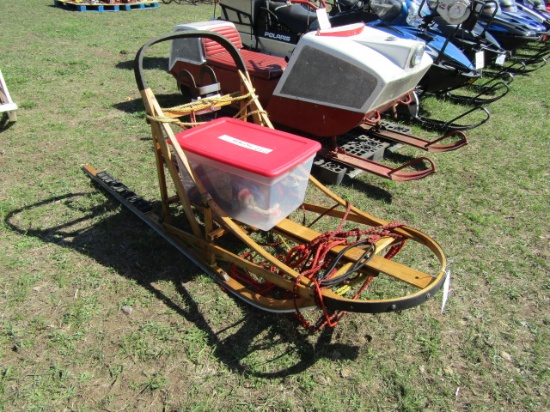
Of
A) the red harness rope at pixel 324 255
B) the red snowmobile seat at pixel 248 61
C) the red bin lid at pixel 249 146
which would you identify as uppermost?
the red bin lid at pixel 249 146

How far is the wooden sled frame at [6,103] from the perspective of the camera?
4.47 m

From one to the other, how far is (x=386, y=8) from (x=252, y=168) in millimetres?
4773

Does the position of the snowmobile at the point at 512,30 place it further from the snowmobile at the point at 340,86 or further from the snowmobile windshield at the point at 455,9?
the snowmobile at the point at 340,86

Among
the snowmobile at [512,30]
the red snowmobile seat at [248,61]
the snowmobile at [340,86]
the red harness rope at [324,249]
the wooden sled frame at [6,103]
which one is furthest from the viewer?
the snowmobile at [512,30]

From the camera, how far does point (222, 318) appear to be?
2551mm

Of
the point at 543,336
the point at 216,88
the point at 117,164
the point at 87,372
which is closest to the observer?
the point at 87,372

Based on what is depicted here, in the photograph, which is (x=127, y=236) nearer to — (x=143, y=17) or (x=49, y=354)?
(x=49, y=354)

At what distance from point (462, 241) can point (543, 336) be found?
97cm

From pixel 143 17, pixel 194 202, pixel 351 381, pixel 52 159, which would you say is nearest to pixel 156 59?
pixel 52 159

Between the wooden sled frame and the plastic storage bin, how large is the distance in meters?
3.08

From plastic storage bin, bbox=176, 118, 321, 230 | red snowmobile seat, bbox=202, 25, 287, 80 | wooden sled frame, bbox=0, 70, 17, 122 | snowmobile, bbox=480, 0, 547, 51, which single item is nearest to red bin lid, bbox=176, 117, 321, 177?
plastic storage bin, bbox=176, 118, 321, 230

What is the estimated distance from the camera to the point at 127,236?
3174 millimetres

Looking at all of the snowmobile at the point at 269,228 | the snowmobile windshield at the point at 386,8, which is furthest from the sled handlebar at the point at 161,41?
the snowmobile windshield at the point at 386,8

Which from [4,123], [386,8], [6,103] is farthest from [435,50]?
[4,123]
